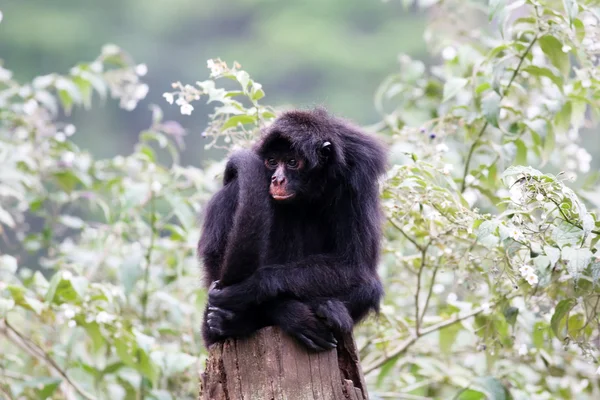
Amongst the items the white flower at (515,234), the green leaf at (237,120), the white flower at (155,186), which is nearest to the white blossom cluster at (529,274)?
the white flower at (515,234)

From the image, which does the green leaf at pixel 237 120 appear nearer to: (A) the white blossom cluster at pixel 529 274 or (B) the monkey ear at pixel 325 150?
(B) the monkey ear at pixel 325 150

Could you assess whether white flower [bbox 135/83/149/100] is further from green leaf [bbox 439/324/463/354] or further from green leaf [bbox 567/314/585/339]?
green leaf [bbox 567/314/585/339]

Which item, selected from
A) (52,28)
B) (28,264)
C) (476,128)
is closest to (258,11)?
(52,28)

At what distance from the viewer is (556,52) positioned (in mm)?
4777

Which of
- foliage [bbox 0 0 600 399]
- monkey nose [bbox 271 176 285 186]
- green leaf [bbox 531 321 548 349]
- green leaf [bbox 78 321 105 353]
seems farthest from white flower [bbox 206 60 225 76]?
green leaf [bbox 531 321 548 349]

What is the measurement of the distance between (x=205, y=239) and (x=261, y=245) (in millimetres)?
647

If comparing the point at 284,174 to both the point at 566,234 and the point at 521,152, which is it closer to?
the point at 566,234

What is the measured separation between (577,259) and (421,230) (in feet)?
4.94

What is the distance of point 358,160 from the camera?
172 inches

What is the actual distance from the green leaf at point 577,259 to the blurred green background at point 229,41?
11.6m

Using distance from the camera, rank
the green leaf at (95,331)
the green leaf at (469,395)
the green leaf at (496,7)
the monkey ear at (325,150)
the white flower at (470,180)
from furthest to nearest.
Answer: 1. the white flower at (470,180)
2. the green leaf at (469,395)
3. the green leaf at (95,331)
4. the monkey ear at (325,150)
5. the green leaf at (496,7)

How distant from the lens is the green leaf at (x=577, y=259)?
3533 mm

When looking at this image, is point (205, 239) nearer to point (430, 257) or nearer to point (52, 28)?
point (430, 257)

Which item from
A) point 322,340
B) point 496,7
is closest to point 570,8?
point 496,7
